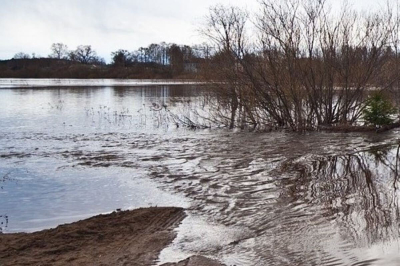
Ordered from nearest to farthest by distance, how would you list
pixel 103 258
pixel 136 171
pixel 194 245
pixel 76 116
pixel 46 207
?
pixel 103 258 → pixel 194 245 → pixel 46 207 → pixel 136 171 → pixel 76 116

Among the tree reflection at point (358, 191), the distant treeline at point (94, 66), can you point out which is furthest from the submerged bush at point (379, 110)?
the distant treeline at point (94, 66)

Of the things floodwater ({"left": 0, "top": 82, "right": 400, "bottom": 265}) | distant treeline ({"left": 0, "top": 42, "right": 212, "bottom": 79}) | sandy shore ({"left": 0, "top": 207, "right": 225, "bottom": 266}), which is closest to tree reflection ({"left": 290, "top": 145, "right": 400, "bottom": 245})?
floodwater ({"left": 0, "top": 82, "right": 400, "bottom": 265})

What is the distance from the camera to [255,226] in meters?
7.93

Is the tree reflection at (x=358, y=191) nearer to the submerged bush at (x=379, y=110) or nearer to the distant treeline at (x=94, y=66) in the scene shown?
the submerged bush at (x=379, y=110)

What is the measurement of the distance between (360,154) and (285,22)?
867 centimetres

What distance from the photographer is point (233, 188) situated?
35.2ft

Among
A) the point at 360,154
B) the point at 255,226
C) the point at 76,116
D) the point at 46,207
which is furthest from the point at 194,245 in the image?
the point at 76,116

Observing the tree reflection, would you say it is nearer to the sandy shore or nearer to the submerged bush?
the sandy shore

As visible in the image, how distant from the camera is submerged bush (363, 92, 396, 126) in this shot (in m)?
20.3

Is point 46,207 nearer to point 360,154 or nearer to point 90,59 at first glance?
point 360,154

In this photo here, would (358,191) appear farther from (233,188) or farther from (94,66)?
(94,66)

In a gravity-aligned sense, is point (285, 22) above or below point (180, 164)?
above

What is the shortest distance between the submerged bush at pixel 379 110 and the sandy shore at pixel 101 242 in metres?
14.3

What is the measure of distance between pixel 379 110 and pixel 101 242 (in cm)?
1623
